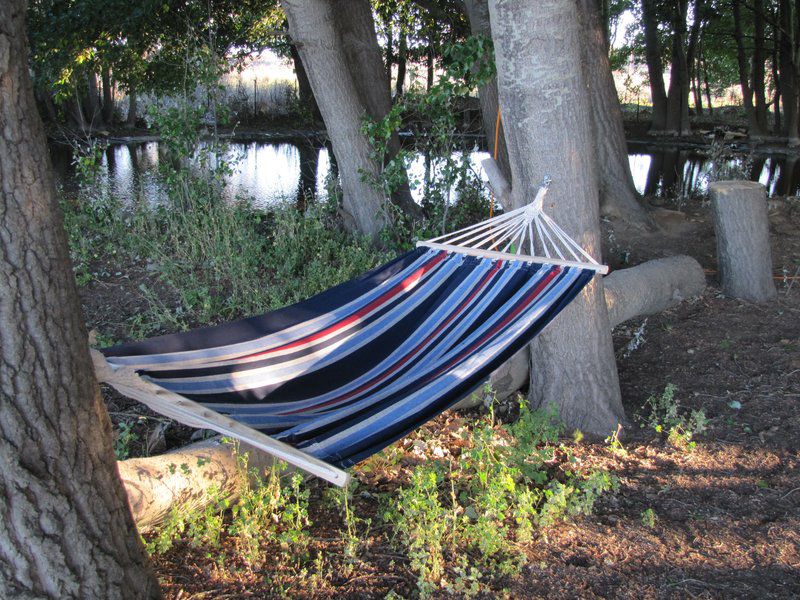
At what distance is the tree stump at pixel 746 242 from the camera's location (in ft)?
12.9

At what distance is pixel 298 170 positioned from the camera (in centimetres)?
1006

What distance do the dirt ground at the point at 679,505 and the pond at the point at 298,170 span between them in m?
2.93

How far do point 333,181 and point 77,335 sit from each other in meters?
3.79

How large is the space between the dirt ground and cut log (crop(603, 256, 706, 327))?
128 mm

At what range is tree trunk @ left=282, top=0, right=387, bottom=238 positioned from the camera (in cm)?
432

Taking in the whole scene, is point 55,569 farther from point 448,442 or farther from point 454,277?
point 454,277

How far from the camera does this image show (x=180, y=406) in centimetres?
161

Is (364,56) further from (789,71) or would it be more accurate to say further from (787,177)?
(789,71)

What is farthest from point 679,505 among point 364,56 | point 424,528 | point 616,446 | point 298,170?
point 298,170

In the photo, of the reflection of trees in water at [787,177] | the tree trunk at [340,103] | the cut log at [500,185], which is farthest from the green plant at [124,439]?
the reflection of trees in water at [787,177]

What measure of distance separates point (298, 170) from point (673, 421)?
26.7 feet

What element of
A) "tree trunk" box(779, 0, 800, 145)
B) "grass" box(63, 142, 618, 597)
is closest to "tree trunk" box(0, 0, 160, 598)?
"grass" box(63, 142, 618, 597)

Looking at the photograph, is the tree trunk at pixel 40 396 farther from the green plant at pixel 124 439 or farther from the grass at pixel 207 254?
the grass at pixel 207 254

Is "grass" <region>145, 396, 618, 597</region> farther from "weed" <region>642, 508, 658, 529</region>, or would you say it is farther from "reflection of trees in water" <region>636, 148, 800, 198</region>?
"reflection of trees in water" <region>636, 148, 800, 198</region>
